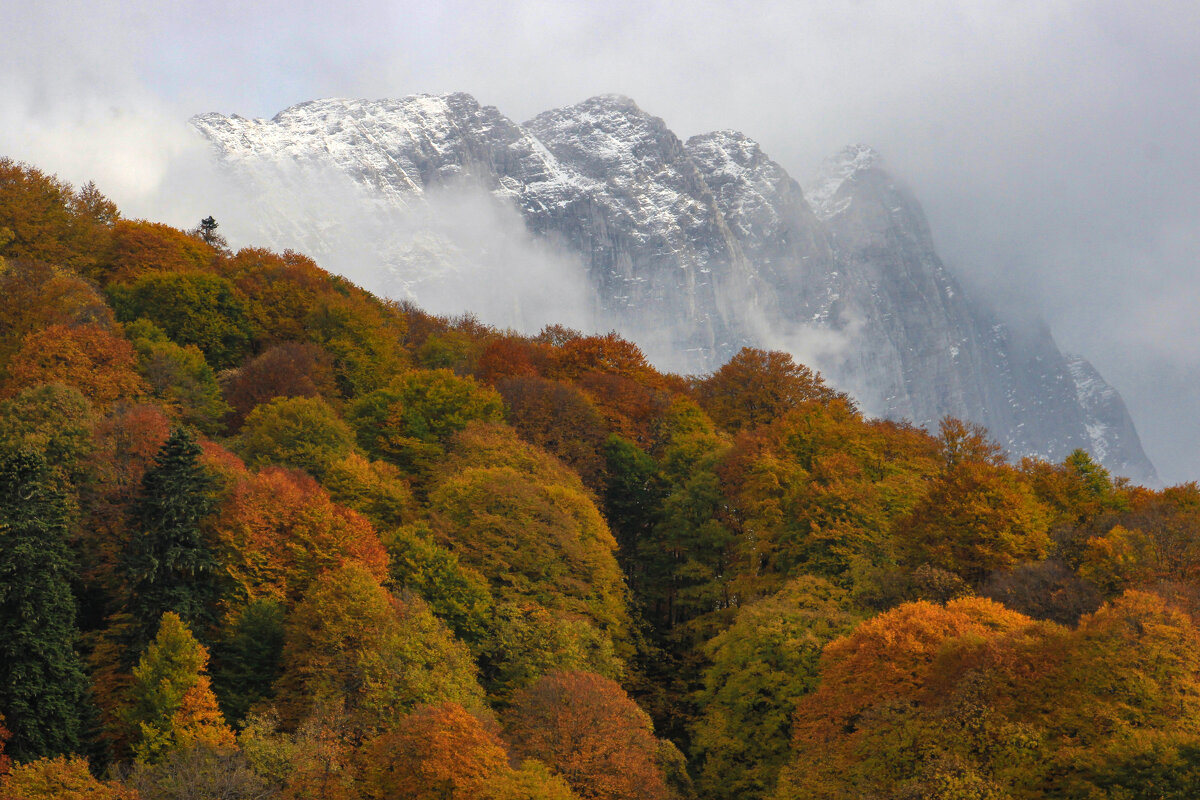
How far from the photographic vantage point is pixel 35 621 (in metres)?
39.4

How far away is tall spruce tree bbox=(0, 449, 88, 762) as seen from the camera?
38031 mm

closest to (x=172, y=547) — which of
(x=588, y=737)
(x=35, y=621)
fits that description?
(x=35, y=621)

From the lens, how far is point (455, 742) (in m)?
35.3

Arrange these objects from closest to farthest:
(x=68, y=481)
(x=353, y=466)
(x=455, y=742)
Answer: (x=455, y=742), (x=68, y=481), (x=353, y=466)

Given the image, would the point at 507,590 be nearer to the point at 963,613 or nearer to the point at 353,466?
the point at 353,466

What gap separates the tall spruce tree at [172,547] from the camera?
4362 cm

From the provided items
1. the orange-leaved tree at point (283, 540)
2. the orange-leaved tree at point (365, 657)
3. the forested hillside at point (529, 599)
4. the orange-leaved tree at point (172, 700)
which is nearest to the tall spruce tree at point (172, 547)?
the forested hillside at point (529, 599)

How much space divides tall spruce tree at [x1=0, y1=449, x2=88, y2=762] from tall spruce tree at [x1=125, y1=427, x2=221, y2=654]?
2985mm

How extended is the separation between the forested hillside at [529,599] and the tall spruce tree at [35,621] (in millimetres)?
142

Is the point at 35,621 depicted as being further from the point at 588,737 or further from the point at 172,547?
the point at 588,737

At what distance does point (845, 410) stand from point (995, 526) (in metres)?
34.5

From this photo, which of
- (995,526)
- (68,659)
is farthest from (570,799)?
(995,526)

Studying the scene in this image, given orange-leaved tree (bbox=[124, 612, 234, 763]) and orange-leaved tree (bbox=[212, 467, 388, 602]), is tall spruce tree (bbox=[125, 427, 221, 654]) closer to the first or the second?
orange-leaved tree (bbox=[212, 467, 388, 602])

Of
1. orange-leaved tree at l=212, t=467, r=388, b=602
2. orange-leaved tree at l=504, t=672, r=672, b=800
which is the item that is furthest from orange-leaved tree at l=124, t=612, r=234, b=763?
orange-leaved tree at l=504, t=672, r=672, b=800
